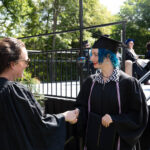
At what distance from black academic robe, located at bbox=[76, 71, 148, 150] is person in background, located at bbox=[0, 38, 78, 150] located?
0.71 metres

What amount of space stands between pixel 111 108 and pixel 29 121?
1012mm

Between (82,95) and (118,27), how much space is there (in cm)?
3146

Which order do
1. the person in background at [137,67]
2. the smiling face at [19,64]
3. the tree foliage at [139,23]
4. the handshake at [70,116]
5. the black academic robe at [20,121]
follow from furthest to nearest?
the tree foliage at [139,23] → the person in background at [137,67] → the handshake at [70,116] → the smiling face at [19,64] → the black academic robe at [20,121]

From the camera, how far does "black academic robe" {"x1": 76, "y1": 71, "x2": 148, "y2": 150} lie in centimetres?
233

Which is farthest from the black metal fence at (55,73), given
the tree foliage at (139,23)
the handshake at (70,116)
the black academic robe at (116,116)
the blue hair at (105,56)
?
the tree foliage at (139,23)

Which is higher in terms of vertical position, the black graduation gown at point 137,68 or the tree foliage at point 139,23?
the tree foliage at point 139,23

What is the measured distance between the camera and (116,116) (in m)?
2.34

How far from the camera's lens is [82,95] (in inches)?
106

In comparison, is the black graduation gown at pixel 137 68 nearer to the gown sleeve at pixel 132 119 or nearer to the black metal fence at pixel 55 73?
the black metal fence at pixel 55 73

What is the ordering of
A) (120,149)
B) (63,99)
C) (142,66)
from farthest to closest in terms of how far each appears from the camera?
(142,66)
(63,99)
(120,149)

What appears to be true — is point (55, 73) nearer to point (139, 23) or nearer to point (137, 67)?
point (137, 67)

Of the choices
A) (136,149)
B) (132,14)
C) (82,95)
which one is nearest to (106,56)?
(82,95)

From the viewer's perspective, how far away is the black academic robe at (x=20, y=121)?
177cm

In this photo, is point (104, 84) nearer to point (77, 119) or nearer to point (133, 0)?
point (77, 119)
